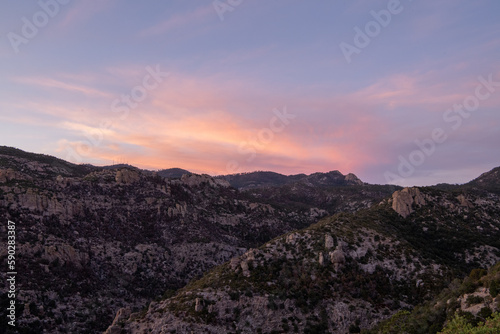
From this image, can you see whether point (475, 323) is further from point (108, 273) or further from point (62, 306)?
point (108, 273)

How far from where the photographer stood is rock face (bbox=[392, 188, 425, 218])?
7888 centimetres

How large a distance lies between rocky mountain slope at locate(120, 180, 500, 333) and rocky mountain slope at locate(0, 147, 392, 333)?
422 inches

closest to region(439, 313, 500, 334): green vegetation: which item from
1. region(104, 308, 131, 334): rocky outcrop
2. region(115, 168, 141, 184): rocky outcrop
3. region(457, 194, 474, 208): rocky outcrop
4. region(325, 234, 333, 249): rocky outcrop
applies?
region(325, 234, 333, 249): rocky outcrop

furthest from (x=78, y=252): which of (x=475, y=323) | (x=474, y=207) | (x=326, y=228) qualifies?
(x=474, y=207)

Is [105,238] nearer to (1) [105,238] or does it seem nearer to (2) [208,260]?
(1) [105,238]

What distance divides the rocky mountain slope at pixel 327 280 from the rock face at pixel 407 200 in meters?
9.03

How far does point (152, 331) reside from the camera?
125 ft

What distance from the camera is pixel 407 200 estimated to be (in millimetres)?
81688

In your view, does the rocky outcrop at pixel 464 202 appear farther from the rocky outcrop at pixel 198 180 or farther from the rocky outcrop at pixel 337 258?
the rocky outcrop at pixel 198 180

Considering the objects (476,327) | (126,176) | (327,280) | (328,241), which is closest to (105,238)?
(126,176)

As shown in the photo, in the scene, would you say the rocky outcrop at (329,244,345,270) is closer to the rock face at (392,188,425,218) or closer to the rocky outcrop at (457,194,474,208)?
the rock face at (392,188,425,218)

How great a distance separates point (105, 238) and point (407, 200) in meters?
84.8

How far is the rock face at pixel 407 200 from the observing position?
7888 cm

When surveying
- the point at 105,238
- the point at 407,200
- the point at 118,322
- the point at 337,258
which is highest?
the point at 407,200
